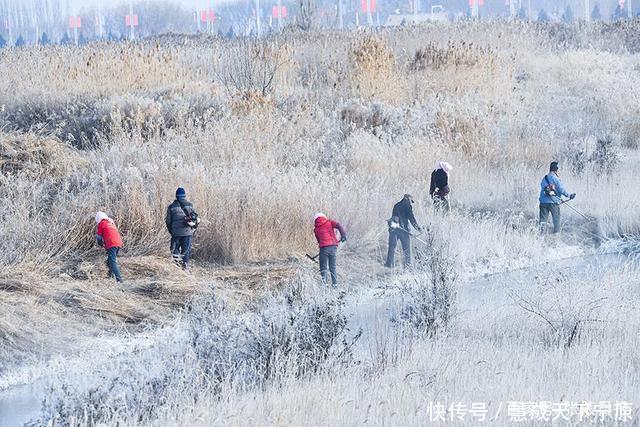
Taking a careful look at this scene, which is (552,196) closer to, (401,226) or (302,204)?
(401,226)

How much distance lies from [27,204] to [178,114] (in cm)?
652

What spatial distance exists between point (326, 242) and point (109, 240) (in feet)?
9.27

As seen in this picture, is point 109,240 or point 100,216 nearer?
point 109,240

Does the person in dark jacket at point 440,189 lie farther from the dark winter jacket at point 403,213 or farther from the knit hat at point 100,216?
the knit hat at point 100,216

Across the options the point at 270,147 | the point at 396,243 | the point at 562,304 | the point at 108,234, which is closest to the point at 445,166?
the point at 396,243

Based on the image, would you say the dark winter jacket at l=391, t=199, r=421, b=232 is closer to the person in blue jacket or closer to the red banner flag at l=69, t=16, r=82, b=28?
the person in blue jacket

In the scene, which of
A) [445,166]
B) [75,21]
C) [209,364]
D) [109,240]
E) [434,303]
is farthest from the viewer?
[75,21]

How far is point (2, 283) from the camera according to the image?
1344 centimetres


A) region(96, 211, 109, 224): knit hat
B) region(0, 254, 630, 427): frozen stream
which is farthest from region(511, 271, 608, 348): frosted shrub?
region(96, 211, 109, 224): knit hat

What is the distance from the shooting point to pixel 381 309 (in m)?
14.0

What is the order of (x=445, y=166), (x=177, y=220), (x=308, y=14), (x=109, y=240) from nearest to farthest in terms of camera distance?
(x=109, y=240)
(x=177, y=220)
(x=445, y=166)
(x=308, y=14)

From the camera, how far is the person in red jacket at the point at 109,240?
14.1 meters

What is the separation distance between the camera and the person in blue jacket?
17969 mm

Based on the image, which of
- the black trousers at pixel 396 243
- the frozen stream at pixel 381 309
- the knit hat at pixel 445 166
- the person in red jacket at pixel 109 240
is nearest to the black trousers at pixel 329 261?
the frozen stream at pixel 381 309
